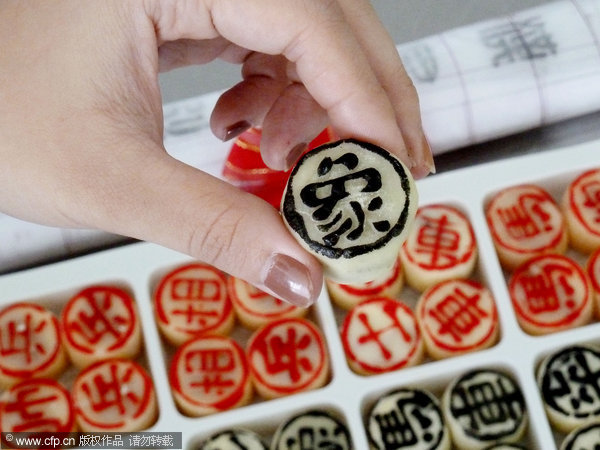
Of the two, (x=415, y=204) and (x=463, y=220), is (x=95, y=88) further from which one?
(x=463, y=220)

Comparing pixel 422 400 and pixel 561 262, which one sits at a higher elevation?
pixel 561 262

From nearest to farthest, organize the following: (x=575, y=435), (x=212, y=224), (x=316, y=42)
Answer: (x=212, y=224) → (x=316, y=42) → (x=575, y=435)

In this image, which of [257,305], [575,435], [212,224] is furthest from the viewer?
[257,305]

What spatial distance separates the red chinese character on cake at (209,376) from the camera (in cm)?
103

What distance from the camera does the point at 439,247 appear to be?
1086 mm

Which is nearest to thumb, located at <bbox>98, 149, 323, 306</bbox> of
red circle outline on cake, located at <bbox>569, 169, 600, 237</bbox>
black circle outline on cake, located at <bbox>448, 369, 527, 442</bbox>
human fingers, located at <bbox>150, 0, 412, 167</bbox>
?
human fingers, located at <bbox>150, 0, 412, 167</bbox>

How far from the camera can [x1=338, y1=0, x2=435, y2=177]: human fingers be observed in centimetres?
90

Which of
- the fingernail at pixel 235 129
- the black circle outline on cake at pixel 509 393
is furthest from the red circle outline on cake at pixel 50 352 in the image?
the black circle outline on cake at pixel 509 393

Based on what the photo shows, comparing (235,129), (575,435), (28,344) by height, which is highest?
(235,129)

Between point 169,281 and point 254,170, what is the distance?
218mm

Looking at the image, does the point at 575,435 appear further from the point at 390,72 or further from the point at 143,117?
the point at 143,117

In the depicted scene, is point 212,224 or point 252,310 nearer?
point 212,224

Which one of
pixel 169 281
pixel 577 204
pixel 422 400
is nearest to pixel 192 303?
pixel 169 281

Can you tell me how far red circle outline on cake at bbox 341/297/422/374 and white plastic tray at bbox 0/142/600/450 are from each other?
2 centimetres
